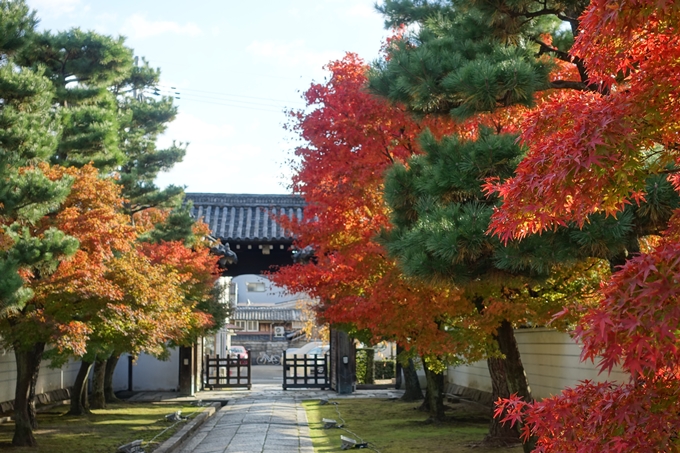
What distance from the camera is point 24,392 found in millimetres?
12805

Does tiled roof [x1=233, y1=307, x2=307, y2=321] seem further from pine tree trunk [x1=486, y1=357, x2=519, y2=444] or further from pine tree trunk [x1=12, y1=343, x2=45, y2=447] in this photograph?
pine tree trunk [x1=486, y1=357, x2=519, y2=444]

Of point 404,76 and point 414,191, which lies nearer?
point 404,76

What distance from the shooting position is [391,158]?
39.0 feet

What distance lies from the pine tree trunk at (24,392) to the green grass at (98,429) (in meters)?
0.20

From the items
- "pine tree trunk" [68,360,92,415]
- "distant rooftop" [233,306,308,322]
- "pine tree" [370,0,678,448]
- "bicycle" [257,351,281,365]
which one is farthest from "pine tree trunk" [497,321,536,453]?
"distant rooftop" [233,306,308,322]

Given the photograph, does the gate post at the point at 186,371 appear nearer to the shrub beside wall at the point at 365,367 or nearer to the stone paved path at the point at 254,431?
the stone paved path at the point at 254,431

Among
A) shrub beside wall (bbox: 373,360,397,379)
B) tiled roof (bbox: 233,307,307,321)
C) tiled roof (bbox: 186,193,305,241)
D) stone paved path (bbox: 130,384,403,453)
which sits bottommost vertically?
stone paved path (bbox: 130,384,403,453)

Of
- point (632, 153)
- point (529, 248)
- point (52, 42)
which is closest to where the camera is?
point (632, 153)

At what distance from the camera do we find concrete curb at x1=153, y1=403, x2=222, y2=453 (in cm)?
1265

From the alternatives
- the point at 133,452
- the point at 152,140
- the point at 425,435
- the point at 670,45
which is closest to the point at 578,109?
the point at 670,45

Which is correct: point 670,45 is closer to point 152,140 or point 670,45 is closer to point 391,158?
point 391,158

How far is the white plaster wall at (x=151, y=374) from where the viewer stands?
28312 mm

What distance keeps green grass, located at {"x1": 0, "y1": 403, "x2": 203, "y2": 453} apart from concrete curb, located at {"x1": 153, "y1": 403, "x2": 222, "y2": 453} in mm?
213

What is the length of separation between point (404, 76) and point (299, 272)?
9.15 meters
